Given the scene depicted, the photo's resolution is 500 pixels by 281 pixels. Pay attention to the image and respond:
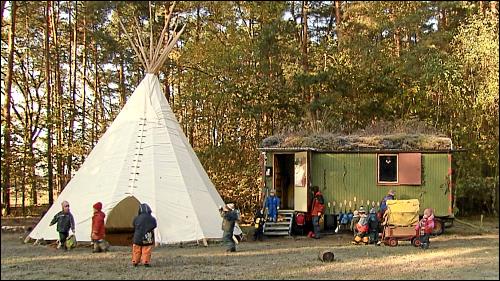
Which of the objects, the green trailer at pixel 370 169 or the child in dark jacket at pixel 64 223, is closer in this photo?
the child in dark jacket at pixel 64 223

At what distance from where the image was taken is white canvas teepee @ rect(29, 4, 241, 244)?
12820 millimetres

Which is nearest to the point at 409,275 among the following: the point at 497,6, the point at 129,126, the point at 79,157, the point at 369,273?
the point at 369,273

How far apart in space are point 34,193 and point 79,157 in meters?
2.35

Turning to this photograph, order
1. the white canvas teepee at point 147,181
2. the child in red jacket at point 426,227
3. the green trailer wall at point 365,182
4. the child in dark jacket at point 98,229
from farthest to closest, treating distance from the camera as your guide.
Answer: the green trailer wall at point 365,182, the white canvas teepee at point 147,181, the child in red jacket at point 426,227, the child in dark jacket at point 98,229

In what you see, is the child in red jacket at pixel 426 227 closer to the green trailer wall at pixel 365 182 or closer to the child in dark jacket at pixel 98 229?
the green trailer wall at pixel 365 182

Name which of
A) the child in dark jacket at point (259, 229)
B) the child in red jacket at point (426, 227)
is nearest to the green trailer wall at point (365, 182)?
the child in dark jacket at point (259, 229)

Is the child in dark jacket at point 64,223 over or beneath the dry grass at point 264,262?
over

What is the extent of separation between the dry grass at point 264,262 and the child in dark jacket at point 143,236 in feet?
0.68


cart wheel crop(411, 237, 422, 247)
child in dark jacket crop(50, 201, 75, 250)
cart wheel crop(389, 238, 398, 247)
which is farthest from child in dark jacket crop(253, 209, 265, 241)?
child in dark jacket crop(50, 201, 75, 250)

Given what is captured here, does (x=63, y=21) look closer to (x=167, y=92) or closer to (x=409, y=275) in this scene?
(x=167, y=92)

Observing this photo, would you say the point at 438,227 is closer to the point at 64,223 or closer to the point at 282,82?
the point at 282,82

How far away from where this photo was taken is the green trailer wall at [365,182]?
1582 centimetres

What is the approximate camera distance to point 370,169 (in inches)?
638

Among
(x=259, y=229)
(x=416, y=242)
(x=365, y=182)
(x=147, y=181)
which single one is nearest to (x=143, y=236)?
(x=147, y=181)
